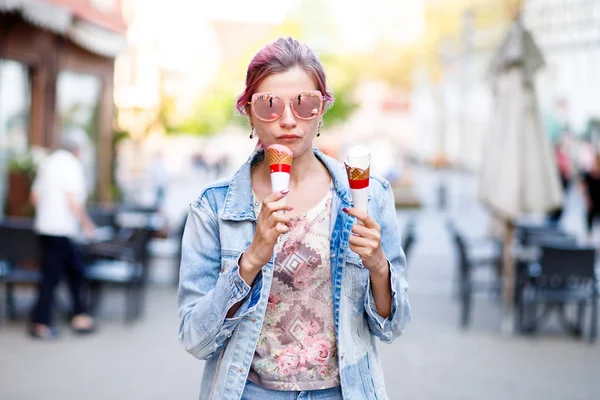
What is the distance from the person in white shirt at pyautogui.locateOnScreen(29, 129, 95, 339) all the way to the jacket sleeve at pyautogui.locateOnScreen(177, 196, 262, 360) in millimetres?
6420

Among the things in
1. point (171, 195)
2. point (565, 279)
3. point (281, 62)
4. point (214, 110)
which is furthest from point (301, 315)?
point (214, 110)

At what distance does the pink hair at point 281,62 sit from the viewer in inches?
91.1

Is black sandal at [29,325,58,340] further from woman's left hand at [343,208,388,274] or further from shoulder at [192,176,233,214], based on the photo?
woman's left hand at [343,208,388,274]

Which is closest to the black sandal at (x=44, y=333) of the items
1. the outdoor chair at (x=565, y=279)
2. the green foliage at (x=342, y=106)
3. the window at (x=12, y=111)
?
the window at (x=12, y=111)

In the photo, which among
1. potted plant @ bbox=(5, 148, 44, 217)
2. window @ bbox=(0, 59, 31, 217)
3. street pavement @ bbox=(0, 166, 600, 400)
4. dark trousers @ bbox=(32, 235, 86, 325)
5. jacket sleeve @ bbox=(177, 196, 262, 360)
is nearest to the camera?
jacket sleeve @ bbox=(177, 196, 262, 360)

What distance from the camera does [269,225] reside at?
2.07m

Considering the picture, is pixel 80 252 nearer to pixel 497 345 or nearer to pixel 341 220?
pixel 497 345

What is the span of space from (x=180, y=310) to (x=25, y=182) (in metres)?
9.41

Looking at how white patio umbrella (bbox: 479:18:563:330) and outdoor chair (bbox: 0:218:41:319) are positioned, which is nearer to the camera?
outdoor chair (bbox: 0:218:41:319)

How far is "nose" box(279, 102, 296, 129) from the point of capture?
2.29 m

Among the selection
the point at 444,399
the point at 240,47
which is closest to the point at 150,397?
the point at 444,399

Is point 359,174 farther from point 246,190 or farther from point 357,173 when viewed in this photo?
point 246,190

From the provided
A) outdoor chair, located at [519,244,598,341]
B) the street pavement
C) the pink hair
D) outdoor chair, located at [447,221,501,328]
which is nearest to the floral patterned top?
the pink hair

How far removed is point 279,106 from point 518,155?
7987 millimetres
